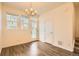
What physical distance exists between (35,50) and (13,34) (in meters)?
0.66

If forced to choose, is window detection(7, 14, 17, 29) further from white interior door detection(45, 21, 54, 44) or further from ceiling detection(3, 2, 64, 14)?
white interior door detection(45, 21, 54, 44)

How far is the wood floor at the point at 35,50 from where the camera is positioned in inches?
85.1

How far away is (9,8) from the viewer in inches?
88.4

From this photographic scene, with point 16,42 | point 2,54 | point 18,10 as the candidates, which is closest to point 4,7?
point 18,10

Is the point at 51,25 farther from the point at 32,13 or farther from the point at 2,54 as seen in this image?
the point at 2,54

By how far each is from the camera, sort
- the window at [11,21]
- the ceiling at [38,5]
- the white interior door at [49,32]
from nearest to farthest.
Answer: the ceiling at [38,5] < the window at [11,21] < the white interior door at [49,32]

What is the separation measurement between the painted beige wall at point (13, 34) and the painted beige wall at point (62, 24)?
15.5 inches

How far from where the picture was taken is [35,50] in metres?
2.29

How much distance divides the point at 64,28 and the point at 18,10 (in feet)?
3.96

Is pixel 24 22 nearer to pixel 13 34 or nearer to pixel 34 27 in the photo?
pixel 34 27

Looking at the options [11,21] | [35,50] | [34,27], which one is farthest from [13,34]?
[35,50]

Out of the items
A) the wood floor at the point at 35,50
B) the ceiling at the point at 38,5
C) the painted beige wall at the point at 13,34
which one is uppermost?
the ceiling at the point at 38,5

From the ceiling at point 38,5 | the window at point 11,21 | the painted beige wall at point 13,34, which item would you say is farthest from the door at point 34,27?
the window at point 11,21

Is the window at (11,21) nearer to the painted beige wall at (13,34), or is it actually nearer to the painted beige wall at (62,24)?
the painted beige wall at (13,34)
